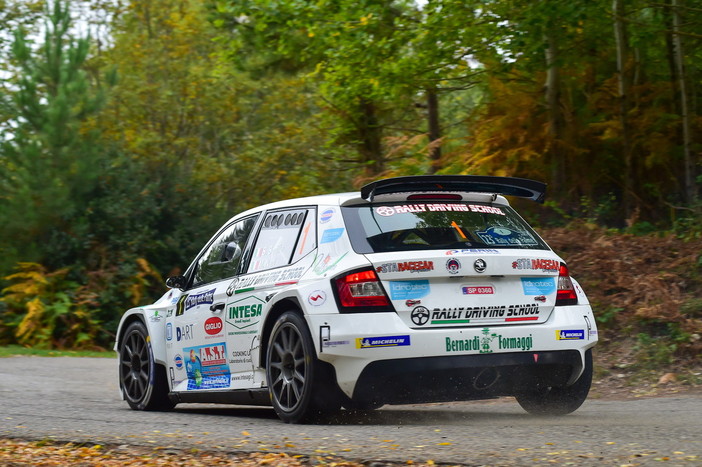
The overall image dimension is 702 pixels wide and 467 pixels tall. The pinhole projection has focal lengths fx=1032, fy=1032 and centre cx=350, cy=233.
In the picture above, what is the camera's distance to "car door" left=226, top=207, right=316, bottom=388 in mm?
7598

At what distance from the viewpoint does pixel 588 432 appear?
622 cm

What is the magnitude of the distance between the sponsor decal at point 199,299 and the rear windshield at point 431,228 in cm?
181

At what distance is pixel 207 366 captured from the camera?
8.62 meters

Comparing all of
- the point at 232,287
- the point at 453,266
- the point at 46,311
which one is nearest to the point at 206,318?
the point at 232,287

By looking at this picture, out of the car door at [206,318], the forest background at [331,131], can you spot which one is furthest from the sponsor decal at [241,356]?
the forest background at [331,131]

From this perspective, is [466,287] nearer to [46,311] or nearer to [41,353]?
[41,353]

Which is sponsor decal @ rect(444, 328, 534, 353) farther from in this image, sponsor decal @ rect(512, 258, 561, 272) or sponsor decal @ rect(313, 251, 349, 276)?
sponsor decal @ rect(313, 251, 349, 276)

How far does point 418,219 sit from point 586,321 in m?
1.42

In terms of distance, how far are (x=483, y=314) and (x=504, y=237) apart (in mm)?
707

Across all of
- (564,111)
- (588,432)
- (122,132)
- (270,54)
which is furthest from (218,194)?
(588,432)

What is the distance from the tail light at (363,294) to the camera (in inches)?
270

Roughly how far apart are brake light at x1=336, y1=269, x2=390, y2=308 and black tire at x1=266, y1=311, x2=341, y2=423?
412mm

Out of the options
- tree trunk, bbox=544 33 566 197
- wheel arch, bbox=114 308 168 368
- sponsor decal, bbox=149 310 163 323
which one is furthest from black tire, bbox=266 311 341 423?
tree trunk, bbox=544 33 566 197

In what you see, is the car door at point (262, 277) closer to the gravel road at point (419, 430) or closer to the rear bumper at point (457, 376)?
the gravel road at point (419, 430)
